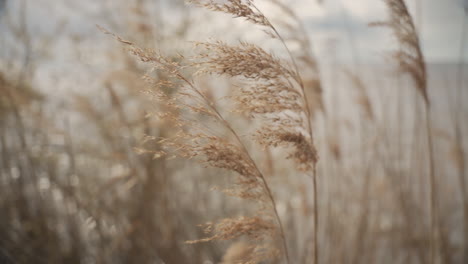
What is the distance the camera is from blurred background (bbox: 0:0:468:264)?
7.09 ft

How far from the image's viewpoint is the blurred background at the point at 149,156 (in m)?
2.16

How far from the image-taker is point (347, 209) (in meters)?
2.75

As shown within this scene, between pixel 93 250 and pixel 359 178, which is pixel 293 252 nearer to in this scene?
pixel 359 178

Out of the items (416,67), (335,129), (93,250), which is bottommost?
(93,250)

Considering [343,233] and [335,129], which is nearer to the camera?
[343,233]

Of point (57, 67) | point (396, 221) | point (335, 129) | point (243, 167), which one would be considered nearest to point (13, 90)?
point (57, 67)

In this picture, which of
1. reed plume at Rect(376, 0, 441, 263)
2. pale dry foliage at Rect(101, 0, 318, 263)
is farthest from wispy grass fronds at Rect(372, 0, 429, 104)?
pale dry foliage at Rect(101, 0, 318, 263)

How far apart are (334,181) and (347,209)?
9.7 inches

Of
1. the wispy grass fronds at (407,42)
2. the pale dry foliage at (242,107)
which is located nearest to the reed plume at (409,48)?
the wispy grass fronds at (407,42)

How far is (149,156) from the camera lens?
2334 millimetres

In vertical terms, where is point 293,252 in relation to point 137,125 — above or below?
below

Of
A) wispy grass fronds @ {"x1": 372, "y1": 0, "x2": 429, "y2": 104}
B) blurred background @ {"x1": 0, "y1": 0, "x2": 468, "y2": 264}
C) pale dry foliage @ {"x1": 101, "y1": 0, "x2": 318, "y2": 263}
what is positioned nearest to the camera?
pale dry foliage @ {"x1": 101, "y1": 0, "x2": 318, "y2": 263}

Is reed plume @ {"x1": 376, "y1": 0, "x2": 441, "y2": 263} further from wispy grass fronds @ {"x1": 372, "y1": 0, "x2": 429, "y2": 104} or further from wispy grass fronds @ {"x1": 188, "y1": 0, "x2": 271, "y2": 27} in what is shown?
wispy grass fronds @ {"x1": 188, "y1": 0, "x2": 271, "y2": 27}

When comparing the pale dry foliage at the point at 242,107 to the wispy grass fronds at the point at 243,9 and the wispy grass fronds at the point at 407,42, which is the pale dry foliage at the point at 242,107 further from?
the wispy grass fronds at the point at 407,42
